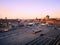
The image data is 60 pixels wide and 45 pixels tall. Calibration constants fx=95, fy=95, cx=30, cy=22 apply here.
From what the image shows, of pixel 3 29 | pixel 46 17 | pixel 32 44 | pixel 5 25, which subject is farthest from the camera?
pixel 46 17

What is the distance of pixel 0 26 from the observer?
60938mm

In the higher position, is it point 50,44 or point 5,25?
point 5,25

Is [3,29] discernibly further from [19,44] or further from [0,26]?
[19,44]

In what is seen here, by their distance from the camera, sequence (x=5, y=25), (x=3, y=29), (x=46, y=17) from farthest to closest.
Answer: (x=46, y=17) < (x=5, y=25) < (x=3, y=29)

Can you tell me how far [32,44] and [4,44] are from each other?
982cm

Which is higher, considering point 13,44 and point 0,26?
point 0,26

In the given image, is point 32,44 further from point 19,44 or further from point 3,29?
point 3,29

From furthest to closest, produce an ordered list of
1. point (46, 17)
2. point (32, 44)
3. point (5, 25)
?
point (46, 17), point (5, 25), point (32, 44)

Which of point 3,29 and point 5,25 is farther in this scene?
point 5,25

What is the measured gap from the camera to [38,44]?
33.4 metres

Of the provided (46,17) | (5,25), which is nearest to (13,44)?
(5,25)

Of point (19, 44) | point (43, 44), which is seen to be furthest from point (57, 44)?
point (19, 44)

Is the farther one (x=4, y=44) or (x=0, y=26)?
(x=0, y=26)

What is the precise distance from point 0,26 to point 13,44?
103 ft
